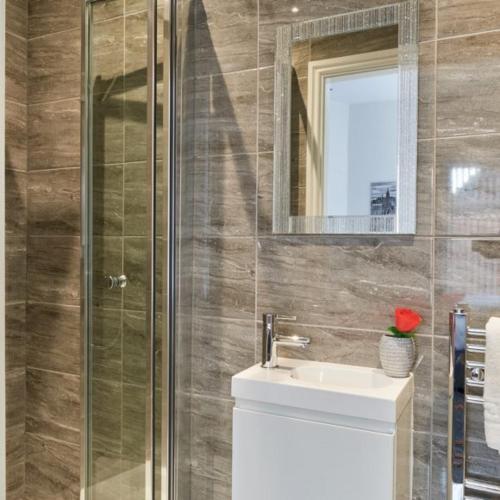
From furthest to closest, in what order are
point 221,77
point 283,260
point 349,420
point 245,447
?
point 221,77
point 283,260
point 245,447
point 349,420

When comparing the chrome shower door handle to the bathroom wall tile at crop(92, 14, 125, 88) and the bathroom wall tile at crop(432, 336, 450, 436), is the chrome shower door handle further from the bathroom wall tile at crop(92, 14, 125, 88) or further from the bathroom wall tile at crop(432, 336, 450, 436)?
the bathroom wall tile at crop(432, 336, 450, 436)

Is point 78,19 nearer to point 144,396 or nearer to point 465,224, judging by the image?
point 144,396

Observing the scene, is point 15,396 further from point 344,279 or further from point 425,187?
point 425,187

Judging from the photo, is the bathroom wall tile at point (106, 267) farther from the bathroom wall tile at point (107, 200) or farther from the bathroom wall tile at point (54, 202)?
the bathroom wall tile at point (54, 202)

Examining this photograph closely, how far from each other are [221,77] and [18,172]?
3.10 feet

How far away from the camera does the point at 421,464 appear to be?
1.36 metres

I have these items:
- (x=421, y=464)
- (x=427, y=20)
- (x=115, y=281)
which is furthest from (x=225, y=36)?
(x=421, y=464)

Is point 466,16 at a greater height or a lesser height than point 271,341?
greater

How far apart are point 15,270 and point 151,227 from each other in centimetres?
91

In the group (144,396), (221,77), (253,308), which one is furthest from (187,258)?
(221,77)

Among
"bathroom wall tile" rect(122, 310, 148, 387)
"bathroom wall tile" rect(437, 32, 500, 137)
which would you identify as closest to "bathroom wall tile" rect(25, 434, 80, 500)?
"bathroom wall tile" rect(122, 310, 148, 387)

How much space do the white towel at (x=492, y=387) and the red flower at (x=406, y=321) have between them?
6.9 inches

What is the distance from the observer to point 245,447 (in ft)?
4.39

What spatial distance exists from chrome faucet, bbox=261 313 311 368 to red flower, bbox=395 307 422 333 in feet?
0.90
